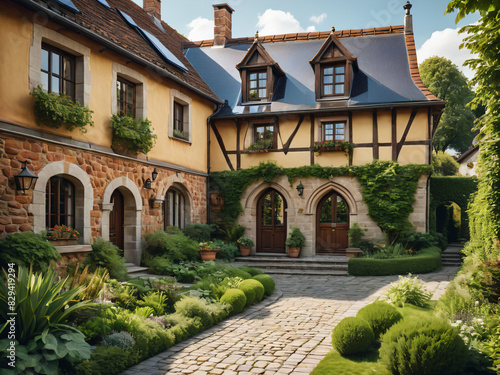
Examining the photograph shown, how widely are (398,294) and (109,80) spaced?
26.3 feet

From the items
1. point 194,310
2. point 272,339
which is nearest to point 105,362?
point 194,310

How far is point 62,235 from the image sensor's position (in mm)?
8719

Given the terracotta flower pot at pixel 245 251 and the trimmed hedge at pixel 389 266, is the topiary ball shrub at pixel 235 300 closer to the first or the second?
the trimmed hedge at pixel 389 266

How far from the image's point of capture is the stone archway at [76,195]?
824cm

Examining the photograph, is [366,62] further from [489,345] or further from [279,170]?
[489,345]

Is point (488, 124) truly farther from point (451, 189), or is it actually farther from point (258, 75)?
point (451, 189)

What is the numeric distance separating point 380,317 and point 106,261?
5.64m

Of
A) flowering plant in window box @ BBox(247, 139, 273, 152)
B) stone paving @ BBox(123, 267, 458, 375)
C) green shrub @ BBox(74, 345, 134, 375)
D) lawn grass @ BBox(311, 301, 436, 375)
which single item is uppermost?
flowering plant in window box @ BBox(247, 139, 273, 152)

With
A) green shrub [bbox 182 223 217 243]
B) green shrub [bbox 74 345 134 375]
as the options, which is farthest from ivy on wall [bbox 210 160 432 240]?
green shrub [bbox 74 345 134 375]

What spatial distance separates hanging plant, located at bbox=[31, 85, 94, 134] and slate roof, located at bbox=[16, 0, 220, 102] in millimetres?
1640

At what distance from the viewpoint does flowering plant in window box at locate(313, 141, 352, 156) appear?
14805mm

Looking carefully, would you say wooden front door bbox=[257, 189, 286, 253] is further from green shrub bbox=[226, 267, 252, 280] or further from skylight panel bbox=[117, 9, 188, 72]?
green shrub bbox=[226, 267, 252, 280]

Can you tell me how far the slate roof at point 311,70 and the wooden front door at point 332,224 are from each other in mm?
A: 3336

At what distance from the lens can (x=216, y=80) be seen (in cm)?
1730
